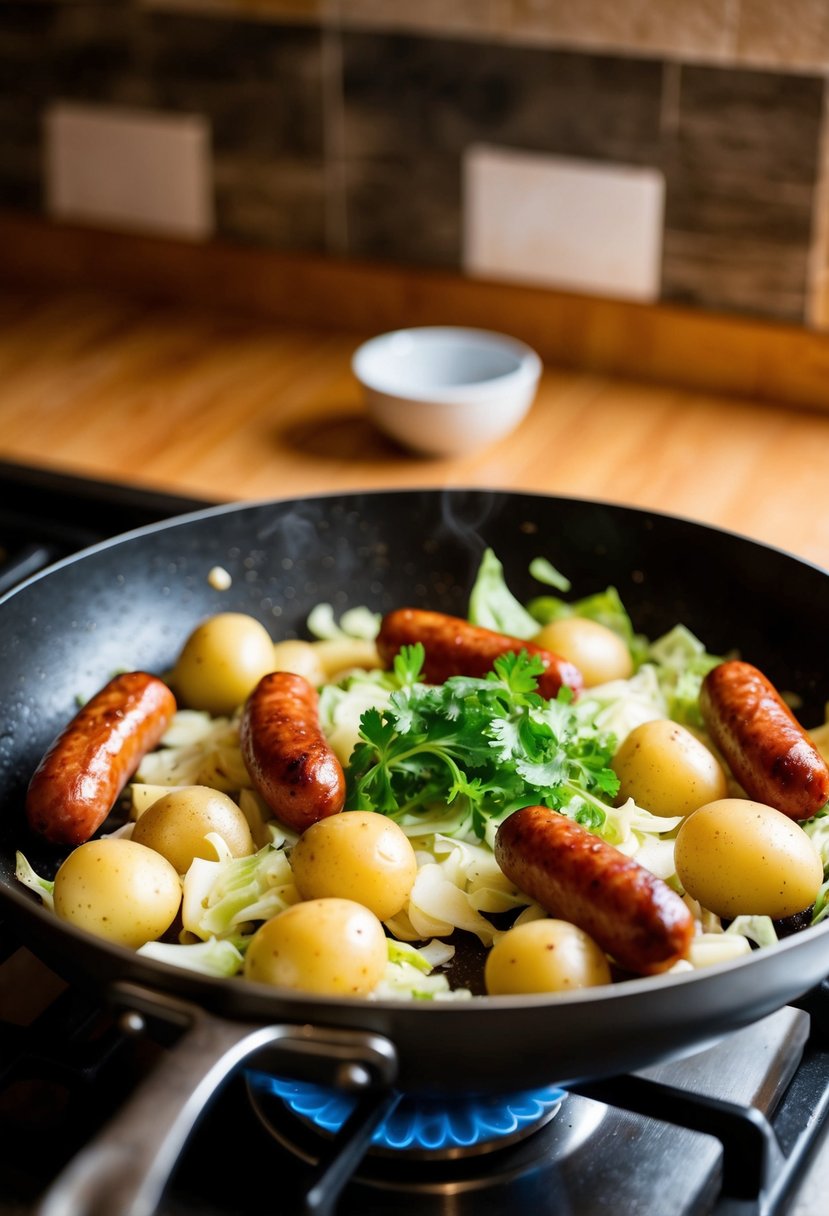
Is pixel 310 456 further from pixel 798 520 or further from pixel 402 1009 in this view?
pixel 402 1009

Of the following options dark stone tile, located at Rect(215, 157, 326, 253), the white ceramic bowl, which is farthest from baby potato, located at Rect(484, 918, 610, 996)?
dark stone tile, located at Rect(215, 157, 326, 253)

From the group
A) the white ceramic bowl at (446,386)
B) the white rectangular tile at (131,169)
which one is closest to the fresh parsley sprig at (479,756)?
the white ceramic bowl at (446,386)

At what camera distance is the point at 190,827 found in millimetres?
1198

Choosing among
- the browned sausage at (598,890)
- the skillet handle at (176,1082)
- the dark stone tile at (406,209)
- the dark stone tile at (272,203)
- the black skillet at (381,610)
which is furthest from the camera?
the dark stone tile at (272,203)

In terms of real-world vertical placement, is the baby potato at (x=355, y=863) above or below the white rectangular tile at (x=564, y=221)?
below

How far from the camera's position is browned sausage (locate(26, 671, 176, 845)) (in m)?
1.22

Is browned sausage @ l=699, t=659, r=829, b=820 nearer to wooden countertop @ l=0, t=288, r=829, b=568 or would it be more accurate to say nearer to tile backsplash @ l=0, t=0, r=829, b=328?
wooden countertop @ l=0, t=288, r=829, b=568

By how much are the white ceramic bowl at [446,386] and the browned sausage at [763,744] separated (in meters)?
0.74

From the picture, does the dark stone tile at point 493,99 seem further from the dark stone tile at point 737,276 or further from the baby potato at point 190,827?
the baby potato at point 190,827

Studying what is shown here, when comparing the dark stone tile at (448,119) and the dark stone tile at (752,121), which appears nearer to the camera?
the dark stone tile at (752,121)

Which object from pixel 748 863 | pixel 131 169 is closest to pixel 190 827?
pixel 748 863

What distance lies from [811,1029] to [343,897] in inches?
15.8

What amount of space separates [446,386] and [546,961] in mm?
1288

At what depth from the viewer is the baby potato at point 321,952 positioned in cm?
98
